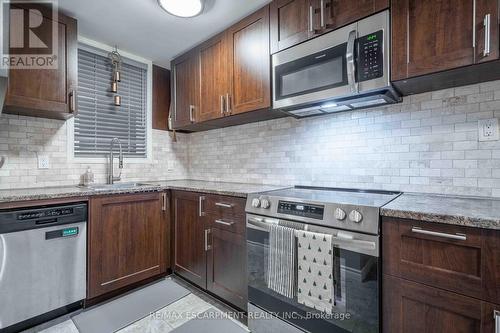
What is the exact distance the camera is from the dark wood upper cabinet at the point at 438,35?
3.72ft

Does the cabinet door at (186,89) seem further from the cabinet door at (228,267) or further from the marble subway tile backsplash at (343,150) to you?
the cabinet door at (228,267)

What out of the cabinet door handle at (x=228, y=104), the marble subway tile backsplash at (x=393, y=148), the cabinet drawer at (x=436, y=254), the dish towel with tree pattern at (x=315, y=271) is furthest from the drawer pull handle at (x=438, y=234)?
the cabinet door handle at (x=228, y=104)

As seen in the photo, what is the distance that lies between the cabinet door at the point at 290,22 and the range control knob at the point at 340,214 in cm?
121

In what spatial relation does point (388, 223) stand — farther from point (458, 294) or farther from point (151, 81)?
point (151, 81)

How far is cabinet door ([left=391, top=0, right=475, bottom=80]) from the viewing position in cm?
118

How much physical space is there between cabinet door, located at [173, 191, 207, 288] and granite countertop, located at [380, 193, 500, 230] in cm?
152

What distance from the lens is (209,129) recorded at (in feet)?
9.84

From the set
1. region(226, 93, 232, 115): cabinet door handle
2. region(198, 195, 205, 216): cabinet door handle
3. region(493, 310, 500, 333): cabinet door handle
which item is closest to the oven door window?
region(226, 93, 232, 115): cabinet door handle

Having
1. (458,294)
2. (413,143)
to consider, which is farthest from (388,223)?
(413,143)

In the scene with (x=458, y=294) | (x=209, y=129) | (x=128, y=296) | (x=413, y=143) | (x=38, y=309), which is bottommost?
(x=128, y=296)

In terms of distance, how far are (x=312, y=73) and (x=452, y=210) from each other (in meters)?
1.14

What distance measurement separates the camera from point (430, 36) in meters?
1.27

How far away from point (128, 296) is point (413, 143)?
8.40ft

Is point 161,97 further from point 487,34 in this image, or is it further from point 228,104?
point 487,34
